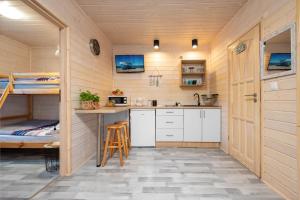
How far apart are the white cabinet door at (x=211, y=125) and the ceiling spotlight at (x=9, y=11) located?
3.68 m

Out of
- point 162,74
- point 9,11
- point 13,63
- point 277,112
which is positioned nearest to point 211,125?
point 162,74

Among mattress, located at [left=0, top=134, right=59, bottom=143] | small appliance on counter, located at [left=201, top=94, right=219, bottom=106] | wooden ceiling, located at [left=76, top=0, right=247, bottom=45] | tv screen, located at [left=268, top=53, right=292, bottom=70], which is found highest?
wooden ceiling, located at [left=76, top=0, right=247, bottom=45]

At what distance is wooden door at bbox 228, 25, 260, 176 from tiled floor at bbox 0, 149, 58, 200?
270cm

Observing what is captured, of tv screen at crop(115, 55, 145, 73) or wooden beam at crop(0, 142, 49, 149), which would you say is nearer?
wooden beam at crop(0, 142, 49, 149)

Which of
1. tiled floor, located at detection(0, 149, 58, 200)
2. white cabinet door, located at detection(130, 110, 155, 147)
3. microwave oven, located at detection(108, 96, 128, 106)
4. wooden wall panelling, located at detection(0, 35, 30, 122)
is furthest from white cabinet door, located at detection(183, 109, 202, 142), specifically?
wooden wall panelling, located at detection(0, 35, 30, 122)

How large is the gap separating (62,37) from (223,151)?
3.39 meters

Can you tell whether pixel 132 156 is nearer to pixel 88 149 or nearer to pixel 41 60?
pixel 88 149

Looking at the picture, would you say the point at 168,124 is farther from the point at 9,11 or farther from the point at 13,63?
the point at 13,63

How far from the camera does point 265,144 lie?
90.5 inches

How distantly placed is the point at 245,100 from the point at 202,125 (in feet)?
4.27

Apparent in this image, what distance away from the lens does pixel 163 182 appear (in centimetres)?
234

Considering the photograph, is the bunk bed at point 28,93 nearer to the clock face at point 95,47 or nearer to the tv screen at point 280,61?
the clock face at point 95,47

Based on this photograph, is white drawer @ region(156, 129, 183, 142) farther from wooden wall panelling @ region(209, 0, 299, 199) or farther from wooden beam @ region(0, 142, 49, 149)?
wooden beam @ region(0, 142, 49, 149)

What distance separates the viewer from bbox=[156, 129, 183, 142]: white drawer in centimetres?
406
